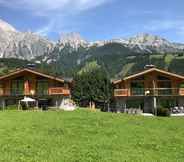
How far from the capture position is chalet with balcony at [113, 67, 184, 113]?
6262 centimetres

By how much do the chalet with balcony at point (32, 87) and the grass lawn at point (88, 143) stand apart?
34340mm

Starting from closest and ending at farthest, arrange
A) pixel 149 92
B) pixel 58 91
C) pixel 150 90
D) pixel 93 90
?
1. pixel 149 92
2. pixel 150 90
3. pixel 58 91
4. pixel 93 90

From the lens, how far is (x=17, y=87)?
215 feet

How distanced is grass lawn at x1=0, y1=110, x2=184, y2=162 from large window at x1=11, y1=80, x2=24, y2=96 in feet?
119

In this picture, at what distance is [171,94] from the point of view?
206ft

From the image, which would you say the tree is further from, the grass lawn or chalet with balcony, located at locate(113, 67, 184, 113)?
the grass lawn

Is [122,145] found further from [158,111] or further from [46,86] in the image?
[46,86]

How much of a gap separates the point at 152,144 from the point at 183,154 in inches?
117

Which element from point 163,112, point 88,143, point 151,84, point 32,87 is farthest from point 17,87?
point 88,143

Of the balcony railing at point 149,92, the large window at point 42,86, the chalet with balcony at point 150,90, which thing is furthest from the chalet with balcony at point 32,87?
the chalet with balcony at point 150,90

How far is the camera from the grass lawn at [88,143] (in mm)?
16594

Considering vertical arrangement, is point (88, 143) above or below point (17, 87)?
below

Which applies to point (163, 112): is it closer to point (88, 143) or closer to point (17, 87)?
point (17, 87)

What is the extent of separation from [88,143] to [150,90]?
43406mm
